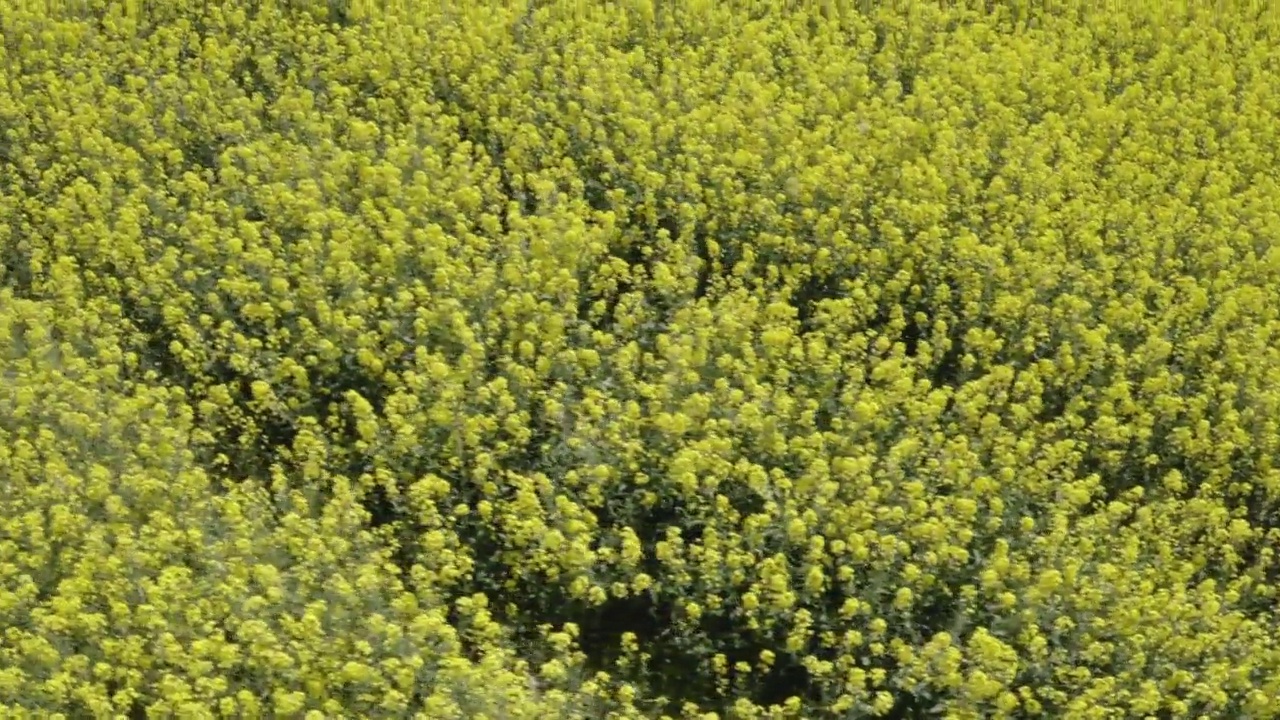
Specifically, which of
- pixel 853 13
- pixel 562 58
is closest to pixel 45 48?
pixel 562 58

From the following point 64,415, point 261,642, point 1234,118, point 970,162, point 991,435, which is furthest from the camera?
point 1234,118

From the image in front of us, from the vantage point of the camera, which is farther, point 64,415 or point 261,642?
point 64,415

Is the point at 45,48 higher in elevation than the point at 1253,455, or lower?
higher

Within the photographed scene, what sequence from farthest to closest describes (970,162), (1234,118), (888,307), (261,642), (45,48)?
(45,48) < (1234,118) < (970,162) < (888,307) < (261,642)

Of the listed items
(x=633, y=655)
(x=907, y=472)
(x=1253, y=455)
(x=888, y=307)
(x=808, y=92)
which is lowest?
(x=633, y=655)

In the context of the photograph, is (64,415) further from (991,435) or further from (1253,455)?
(1253,455)

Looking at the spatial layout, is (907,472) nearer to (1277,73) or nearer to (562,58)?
(562,58)

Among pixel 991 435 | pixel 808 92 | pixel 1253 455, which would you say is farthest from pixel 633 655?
pixel 808 92
